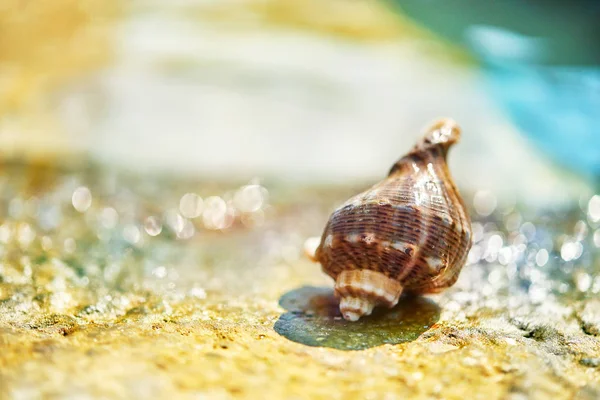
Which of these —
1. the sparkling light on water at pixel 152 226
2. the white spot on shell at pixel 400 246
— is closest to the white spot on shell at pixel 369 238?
the white spot on shell at pixel 400 246

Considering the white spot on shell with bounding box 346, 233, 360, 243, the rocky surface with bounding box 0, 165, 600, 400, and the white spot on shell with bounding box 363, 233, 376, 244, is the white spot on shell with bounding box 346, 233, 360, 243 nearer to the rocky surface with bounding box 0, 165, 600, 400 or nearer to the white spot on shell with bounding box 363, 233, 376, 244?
the white spot on shell with bounding box 363, 233, 376, 244

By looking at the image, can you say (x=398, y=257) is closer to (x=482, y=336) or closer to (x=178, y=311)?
(x=482, y=336)

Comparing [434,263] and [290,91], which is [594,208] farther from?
[290,91]

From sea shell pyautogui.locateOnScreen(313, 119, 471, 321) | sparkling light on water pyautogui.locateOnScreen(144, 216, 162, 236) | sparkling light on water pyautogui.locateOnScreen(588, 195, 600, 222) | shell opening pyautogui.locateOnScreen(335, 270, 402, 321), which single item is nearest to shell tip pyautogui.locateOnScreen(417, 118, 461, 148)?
sea shell pyautogui.locateOnScreen(313, 119, 471, 321)

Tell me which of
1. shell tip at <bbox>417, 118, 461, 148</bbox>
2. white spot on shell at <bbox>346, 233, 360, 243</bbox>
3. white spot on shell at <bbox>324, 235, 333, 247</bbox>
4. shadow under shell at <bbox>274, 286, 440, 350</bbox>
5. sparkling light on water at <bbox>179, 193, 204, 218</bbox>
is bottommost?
shadow under shell at <bbox>274, 286, 440, 350</bbox>

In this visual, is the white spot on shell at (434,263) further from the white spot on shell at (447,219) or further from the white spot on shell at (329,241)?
the white spot on shell at (329,241)
